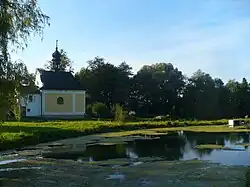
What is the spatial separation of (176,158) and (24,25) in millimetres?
7855

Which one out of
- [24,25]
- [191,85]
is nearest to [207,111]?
[191,85]

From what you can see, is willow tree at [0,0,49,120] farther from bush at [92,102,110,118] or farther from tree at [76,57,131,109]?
tree at [76,57,131,109]

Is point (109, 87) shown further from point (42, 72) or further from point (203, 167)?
point (203, 167)

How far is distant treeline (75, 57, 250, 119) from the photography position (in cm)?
6116

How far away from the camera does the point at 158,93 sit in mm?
63219

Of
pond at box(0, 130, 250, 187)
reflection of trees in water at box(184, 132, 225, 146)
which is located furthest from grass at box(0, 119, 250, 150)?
reflection of trees in water at box(184, 132, 225, 146)

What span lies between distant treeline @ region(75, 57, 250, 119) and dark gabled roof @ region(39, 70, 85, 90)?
30.3 feet

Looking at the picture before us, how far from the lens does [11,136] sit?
22922mm

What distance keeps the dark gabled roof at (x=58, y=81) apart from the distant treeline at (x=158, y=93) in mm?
9223

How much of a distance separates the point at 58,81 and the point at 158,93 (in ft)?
58.7

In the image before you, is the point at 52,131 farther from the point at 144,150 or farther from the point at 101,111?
the point at 101,111

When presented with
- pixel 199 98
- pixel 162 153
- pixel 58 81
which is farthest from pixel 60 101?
pixel 162 153

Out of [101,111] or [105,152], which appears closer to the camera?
[105,152]

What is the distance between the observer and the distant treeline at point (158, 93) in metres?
61.2
